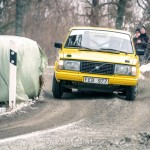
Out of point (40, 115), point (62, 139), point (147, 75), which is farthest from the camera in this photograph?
point (147, 75)

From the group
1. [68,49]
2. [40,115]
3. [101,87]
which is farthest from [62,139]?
[68,49]

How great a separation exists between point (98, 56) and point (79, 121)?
10.0 ft

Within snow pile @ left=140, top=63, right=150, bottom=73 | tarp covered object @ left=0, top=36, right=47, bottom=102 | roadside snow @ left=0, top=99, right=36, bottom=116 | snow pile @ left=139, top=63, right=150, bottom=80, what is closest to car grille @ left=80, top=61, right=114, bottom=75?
tarp covered object @ left=0, top=36, right=47, bottom=102

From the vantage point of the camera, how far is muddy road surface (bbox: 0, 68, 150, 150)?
25.4 ft

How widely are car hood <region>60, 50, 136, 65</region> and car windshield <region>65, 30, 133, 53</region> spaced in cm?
36

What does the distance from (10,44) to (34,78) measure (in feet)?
4.61

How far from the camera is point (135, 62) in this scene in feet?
40.4

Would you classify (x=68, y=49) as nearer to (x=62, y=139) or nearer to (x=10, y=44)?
(x=10, y=44)

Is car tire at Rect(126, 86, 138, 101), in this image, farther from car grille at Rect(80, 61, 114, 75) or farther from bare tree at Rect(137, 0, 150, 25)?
bare tree at Rect(137, 0, 150, 25)

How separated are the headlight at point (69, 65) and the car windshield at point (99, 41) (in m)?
0.94

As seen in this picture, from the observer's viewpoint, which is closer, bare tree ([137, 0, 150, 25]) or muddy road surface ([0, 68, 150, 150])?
muddy road surface ([0, 68, 150, 150])

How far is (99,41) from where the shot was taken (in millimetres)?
13141

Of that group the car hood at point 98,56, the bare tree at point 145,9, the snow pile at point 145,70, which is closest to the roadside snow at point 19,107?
the car hood at point 98,56

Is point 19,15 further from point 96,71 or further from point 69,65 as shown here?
point 96,71
